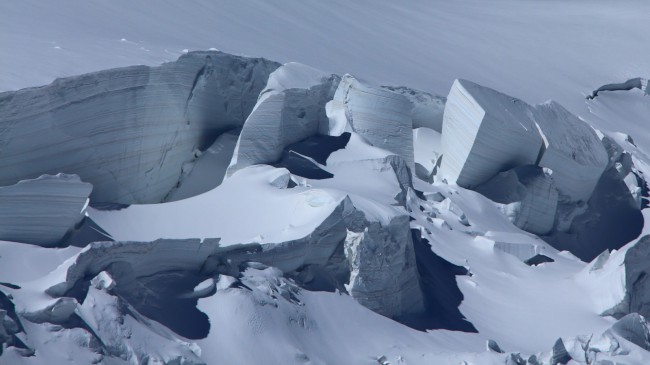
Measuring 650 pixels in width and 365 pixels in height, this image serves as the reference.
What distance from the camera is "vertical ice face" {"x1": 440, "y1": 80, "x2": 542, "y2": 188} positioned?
11305 mm

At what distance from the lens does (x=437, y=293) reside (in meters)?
9.34

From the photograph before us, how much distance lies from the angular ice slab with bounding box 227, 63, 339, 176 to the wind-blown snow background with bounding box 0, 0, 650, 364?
0.82 m

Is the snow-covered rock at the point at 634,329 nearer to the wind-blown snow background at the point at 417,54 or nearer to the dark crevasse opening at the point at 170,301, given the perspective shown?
the wind-blown snow background at the point at 417,54

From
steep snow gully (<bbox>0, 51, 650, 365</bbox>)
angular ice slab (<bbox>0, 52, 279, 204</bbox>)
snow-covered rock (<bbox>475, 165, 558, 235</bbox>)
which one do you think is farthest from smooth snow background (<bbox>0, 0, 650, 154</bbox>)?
snow-covered rock (<bbox>475, 165, 558, 235</bbox>)

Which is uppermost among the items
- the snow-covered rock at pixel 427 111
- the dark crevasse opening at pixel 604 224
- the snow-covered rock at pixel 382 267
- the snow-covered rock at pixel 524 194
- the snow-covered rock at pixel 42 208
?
the snow-covered rock at pixel 42 208

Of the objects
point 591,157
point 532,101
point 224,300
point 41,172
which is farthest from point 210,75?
point 532,101

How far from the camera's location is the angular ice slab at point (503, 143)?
11.3 m

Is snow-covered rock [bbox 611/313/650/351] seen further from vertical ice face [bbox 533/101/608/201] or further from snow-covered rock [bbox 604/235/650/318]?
vertical ice face [bbox 533/101/608/201]

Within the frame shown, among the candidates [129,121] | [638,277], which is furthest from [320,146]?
[638,277]

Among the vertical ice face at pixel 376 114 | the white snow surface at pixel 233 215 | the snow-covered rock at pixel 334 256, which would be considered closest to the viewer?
the snow-covered rock at pixel 334 256

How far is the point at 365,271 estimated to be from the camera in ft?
27.7

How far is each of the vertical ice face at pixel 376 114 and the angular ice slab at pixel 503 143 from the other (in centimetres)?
57

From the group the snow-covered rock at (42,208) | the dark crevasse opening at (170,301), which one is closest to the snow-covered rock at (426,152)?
the dark crevasse opening at (170,301)

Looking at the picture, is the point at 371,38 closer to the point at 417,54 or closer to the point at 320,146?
the point at 417,54
